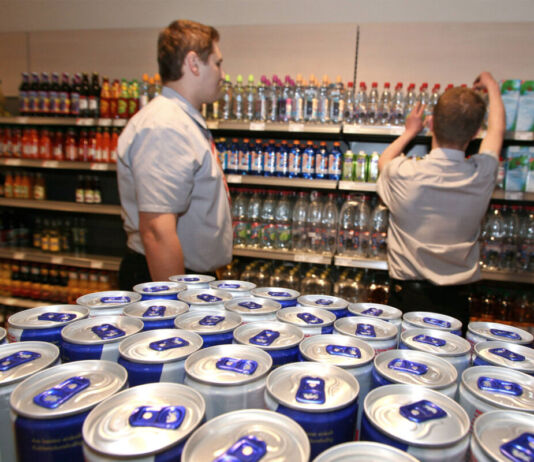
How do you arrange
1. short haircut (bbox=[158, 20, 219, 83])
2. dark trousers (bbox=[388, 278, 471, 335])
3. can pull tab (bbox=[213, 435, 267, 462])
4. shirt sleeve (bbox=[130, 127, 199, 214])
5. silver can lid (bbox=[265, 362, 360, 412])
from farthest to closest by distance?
1. dark trousers (bbox=[388, 278, 471, 335])
2. short haircut (bbox=[158, 20, 219, 83])
3. shirt sleeve (bbox=[130, 127, 199, 214])
4. silver can lid (bbox=[265, 362, 360, 412])
5. can pull tab (bbox=[213, 435, 267, 462])

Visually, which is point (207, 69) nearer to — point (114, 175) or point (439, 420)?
point (439, 420)

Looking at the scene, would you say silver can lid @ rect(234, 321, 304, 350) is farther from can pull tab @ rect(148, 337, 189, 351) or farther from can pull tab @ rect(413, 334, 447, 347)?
can pull tab @ rect(413, 334, 447, 347)

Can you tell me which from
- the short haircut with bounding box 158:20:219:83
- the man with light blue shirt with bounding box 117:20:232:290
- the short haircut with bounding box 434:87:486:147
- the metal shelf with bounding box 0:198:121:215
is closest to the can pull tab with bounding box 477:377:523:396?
the man with light blue shirt with bounding box 117:20:232:290

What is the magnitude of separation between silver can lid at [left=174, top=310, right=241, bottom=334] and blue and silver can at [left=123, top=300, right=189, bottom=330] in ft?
0.09

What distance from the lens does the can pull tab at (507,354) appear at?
783mm

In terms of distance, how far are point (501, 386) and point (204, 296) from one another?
75 centimetres

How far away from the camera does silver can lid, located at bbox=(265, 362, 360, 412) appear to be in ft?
1.82

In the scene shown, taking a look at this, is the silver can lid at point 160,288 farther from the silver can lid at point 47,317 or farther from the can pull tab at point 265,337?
the can pull tab at point 265,337

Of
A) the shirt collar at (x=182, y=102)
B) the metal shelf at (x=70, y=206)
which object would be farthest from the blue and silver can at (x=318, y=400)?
the metal shelf at (x=70, y=206)

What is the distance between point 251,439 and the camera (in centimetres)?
48

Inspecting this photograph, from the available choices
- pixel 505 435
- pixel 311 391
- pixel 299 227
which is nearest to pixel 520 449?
pixel 505 435

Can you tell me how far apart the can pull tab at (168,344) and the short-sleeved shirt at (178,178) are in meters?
0.78

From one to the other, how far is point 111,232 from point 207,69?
9.26ft

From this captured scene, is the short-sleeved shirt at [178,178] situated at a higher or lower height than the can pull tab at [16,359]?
higher
